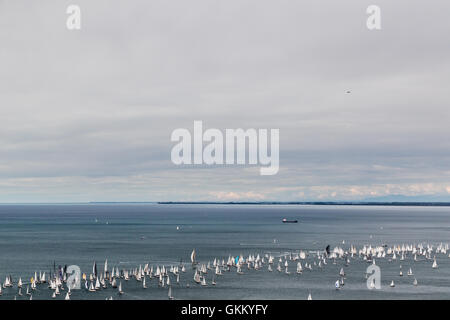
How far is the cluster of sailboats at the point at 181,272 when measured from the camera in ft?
399

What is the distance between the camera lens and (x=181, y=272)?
485ft

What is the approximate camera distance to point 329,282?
13550cm

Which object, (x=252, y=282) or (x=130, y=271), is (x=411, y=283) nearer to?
(x=252, y=282)

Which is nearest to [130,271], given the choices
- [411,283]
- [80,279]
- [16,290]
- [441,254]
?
[80,279]

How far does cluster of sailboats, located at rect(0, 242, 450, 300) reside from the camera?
12169 cm

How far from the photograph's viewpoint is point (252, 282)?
134 metres
